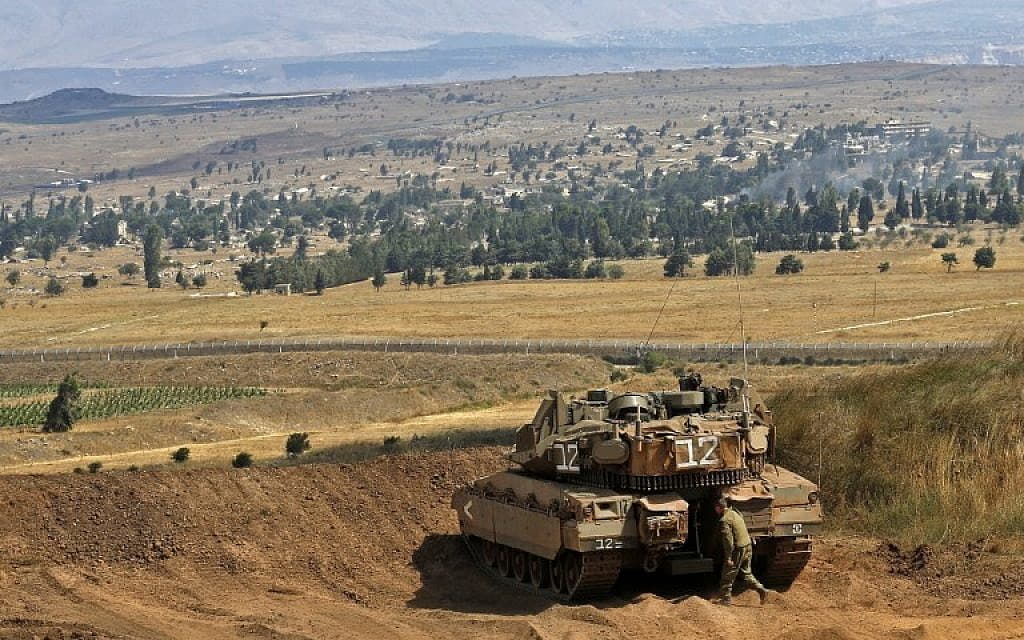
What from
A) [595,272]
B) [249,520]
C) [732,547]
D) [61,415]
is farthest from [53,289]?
[732,547]

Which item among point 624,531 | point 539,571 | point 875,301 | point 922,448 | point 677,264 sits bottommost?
point 677,264

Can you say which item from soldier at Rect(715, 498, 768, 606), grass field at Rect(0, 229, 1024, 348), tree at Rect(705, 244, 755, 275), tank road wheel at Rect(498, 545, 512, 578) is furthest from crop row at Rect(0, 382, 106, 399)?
soldier at Rect(715, 498, 768, 606)

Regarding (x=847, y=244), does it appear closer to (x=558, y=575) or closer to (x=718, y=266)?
(x=718, y=266)

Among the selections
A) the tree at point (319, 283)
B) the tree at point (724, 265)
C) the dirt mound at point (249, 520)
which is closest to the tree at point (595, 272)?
the tree at point (724, 265)

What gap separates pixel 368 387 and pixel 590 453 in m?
64.8

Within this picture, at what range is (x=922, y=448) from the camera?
111 ft

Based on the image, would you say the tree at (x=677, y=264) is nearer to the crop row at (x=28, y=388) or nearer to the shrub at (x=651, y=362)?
the shrub at (x=651, y=362)

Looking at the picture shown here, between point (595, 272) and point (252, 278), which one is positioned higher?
point (595, 272)

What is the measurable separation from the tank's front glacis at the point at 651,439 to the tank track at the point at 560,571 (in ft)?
4.25

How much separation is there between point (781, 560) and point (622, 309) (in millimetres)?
99373

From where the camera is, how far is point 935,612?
26.7 m

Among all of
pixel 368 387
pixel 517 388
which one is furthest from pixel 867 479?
pixel 368 387

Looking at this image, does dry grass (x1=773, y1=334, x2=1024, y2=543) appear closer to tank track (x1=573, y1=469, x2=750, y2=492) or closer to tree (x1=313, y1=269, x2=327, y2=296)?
tank track (x1=573, y1=469, x2=750, y2=492)

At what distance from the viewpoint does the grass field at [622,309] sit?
351 feet
